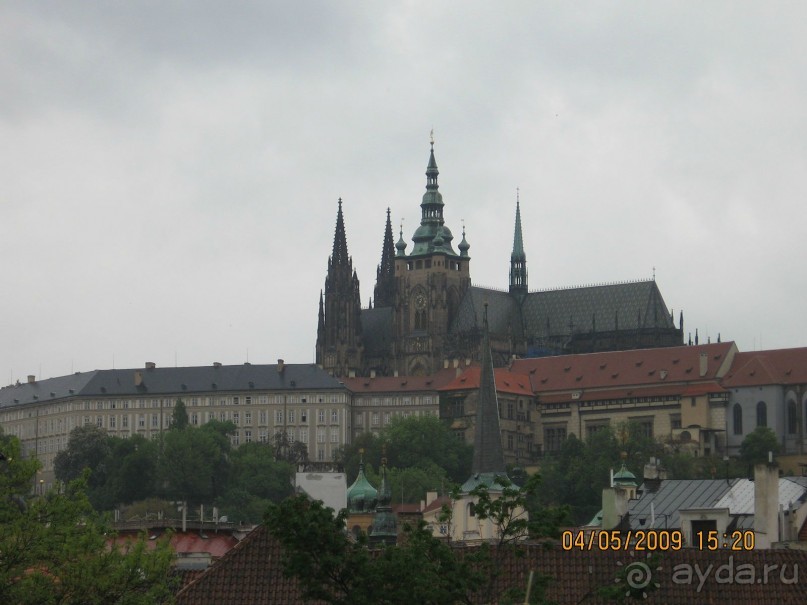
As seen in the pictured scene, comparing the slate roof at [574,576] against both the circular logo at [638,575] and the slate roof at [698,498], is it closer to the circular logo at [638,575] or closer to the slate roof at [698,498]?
the circular logo at [638,575]

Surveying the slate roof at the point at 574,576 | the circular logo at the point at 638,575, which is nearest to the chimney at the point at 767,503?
the slate roof at the point at 574,576

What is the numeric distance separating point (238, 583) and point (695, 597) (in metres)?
9.78

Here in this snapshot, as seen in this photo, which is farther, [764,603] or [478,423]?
[478,423]

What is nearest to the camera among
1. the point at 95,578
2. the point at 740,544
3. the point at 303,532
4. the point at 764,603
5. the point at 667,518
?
the point at 303,532

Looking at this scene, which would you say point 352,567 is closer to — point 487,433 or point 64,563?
point 64,563

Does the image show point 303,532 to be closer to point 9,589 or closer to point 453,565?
point 453,565

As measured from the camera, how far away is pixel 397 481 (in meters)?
195

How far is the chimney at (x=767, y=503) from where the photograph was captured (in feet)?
197

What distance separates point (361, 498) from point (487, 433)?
9692 mm

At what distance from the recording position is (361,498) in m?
132

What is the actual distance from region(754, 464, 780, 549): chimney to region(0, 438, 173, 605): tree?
19.1 meters

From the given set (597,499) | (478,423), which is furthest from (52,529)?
(597,499)

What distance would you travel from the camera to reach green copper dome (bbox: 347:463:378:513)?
132 meters
